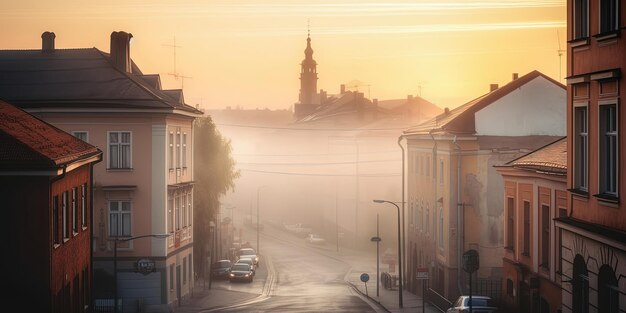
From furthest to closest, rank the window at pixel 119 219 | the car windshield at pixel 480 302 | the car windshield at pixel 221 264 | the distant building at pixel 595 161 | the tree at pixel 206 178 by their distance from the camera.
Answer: the car windshield at pixel 221 264 → the tree at pixel 206 178 → the window at pixel 119 219 → the car windshield at pixel 480 302 → the distant building at pixel 595 161

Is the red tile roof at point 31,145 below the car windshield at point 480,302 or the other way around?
the other way around

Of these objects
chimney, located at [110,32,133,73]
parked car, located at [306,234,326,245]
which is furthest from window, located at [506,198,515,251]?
parked car, located at [306,234,326,245]

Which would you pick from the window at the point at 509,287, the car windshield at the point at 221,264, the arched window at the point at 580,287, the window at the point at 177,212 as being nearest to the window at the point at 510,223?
the window at the point at 509,287

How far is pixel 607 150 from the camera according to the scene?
25.8m

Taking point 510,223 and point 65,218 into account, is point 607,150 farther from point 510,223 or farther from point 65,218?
point 510,223

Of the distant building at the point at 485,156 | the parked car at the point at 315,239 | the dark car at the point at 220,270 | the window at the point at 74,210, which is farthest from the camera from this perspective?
the parked car at the point at 315,239

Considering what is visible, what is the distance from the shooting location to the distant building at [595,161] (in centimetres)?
2441

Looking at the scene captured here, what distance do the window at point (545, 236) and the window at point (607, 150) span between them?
1440 cm

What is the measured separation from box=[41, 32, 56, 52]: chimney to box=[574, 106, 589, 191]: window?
1668 inches

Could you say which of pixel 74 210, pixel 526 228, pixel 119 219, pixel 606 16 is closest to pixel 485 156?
pixel 526 228

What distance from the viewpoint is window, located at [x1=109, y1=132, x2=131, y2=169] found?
5678cm

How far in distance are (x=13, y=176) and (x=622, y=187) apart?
14814mm

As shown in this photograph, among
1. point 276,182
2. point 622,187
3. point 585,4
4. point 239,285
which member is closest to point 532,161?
point 585,4

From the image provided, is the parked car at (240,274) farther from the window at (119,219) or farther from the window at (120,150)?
the window at (120,150)
